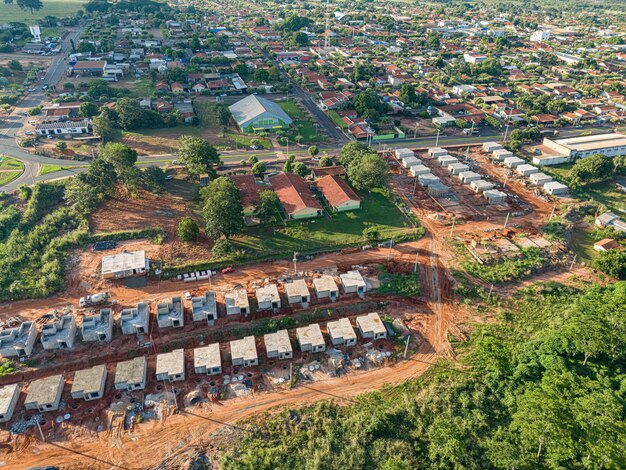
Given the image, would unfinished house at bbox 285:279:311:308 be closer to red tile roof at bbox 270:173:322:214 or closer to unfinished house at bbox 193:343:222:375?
unfinished house at bbox 193:343:222:375

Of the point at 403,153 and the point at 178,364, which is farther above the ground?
the point at 403,153

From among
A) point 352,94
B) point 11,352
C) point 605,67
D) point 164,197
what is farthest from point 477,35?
point 11,352

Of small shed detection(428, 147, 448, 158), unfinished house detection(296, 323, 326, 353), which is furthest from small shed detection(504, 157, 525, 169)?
unfinished house detection(296, 323, 326, 353)

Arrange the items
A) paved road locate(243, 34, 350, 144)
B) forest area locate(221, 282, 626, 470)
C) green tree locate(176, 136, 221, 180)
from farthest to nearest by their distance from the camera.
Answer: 1. paved road locate(243, 34, 350, 144)
2. green tree locate(176, 136, 221, 180)
3. forest area locate(221, 282, 626, 470)

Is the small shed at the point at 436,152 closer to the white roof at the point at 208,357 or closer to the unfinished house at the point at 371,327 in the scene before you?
the unfinished house at the point at 371,327

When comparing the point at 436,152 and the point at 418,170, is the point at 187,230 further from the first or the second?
the point at 436,152

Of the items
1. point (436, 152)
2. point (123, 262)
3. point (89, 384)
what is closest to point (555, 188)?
point (436, 152)
